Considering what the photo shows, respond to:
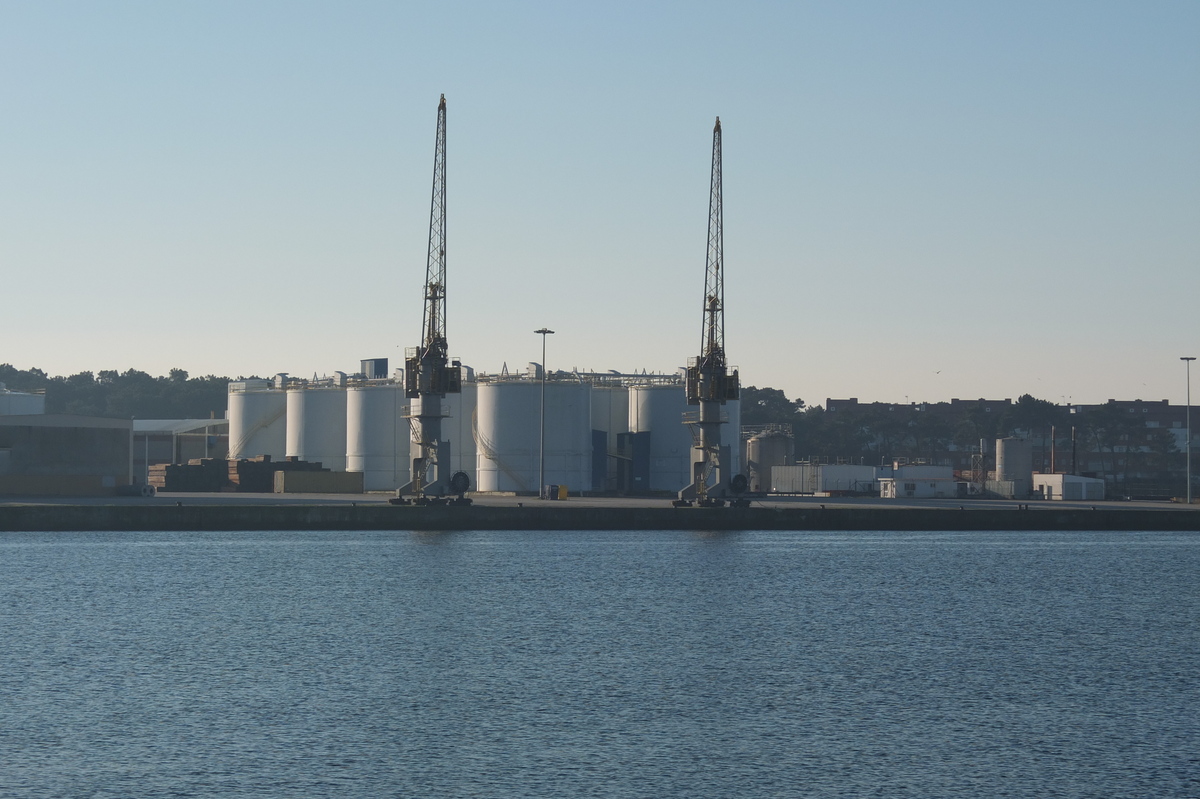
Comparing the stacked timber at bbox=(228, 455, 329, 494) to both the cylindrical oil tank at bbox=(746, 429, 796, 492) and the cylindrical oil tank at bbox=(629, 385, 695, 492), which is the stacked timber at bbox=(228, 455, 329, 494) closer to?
the cylindrical oil tank at bbox=(629, 385, 695, 492)

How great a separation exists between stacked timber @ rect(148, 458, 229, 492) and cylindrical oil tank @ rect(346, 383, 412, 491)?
1259 centimetres

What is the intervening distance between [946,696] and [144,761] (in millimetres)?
21135

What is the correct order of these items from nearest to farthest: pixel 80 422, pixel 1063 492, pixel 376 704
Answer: pixel 376 704 → pixel 80 422 → pixel 1063 492

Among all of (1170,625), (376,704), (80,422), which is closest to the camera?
(376,704)

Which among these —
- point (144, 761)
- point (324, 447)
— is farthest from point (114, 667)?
point (324, 447)

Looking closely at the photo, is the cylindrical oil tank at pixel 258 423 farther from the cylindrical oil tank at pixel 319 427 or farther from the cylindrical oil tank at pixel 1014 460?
the cylindrical oil tank at pixel 1014 460

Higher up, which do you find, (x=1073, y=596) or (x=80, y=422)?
(x=80, y=422)

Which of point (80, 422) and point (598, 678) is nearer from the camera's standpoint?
point (598, 678)

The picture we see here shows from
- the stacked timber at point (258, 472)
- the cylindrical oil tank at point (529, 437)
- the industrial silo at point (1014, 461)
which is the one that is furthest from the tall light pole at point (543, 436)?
the industrial silo at point (1014, 461)

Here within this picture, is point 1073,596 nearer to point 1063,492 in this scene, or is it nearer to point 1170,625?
point 1170,625

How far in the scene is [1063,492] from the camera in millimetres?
139625

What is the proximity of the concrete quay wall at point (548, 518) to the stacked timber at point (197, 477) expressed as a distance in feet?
115

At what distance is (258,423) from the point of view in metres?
149

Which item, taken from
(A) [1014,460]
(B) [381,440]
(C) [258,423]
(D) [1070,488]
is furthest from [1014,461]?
(C) [258,423]
